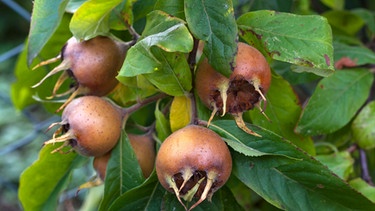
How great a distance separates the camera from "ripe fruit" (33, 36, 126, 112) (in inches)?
40.3

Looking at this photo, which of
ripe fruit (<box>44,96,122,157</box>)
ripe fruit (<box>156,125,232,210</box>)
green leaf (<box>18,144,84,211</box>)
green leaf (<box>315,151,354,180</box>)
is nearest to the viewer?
ripe fruit (<box>156,125,232,210</box>)

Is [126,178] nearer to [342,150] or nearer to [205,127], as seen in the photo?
[205,127]

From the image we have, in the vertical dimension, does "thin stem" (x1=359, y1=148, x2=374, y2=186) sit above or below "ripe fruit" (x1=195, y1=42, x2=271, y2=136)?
below

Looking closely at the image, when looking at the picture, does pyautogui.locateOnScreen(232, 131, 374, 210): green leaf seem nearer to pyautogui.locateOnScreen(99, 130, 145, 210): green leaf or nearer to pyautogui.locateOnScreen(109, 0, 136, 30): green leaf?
pyautogui.locateOnScreen(99, 130, 145, 210): green leaf

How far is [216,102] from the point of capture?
3.12ft

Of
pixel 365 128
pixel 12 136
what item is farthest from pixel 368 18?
pixel 12 136

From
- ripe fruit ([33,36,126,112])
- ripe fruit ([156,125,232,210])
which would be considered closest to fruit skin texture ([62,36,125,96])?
ripe fruit ([33,36,126,112])

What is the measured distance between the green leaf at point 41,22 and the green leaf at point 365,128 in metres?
0.75

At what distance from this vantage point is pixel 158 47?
37.3 inches

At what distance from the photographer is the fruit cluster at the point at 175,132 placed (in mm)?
888

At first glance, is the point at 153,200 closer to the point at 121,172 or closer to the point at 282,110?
the point at 121,172

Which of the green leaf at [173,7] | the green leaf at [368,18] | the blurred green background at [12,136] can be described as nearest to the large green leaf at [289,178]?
the green leaf at [173,7]

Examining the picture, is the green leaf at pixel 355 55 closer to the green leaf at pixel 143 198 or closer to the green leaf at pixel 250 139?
the green leaf at pixel 250 139

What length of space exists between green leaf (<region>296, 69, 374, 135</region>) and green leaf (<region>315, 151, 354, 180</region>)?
0.09 m
